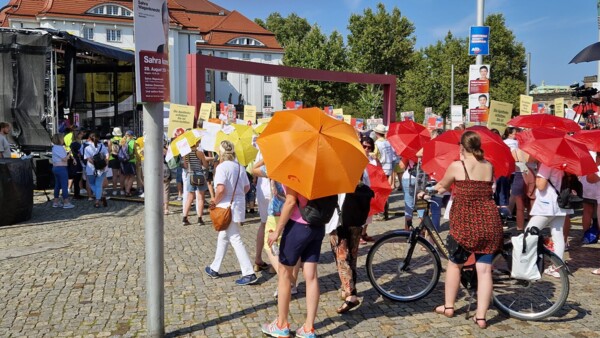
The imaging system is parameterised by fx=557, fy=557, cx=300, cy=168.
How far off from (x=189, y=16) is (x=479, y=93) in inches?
2929

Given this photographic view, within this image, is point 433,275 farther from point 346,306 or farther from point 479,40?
point 479,40

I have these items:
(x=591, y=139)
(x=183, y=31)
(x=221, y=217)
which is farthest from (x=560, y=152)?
(x=183, y=31)

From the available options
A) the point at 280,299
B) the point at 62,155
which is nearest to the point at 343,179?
the point at 280,299

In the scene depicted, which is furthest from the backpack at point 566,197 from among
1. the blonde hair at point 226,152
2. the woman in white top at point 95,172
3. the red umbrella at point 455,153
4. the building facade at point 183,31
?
the building facade at point 183,31

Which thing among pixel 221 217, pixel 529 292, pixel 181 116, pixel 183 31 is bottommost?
pixel 529 292

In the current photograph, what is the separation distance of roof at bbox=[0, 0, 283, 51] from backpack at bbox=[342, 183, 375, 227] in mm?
55715

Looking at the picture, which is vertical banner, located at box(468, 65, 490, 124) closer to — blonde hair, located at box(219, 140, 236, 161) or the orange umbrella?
blonde hair, located at box(219, 140, 236, 161)

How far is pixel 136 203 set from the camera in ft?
43.5

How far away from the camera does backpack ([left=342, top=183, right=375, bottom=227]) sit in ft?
17.9

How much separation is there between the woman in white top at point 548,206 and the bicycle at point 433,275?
75 cm

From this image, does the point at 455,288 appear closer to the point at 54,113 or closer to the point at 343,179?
the point at 343,179

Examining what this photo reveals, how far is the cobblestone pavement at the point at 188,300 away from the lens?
4977mm

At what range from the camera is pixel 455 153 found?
6664 millimetres

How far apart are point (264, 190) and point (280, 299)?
2425 millimetres
